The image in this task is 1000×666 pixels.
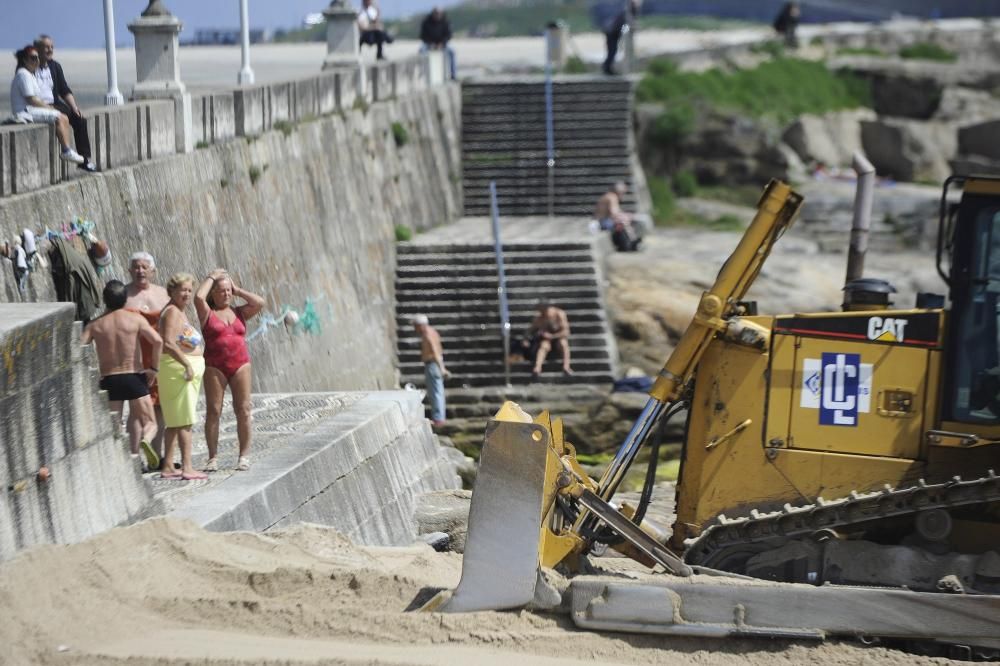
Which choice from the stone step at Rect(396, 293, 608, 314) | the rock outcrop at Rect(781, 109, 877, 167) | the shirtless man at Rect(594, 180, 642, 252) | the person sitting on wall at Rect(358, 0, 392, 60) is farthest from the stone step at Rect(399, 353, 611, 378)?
the rock outcrop at Rect(781, 109, 877, 167)

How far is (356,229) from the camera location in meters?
23.1

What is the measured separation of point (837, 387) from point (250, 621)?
3802mm

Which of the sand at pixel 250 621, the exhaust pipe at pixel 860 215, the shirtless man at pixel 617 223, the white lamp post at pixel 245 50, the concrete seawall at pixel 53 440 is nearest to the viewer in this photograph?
the sand at pixel 250 621

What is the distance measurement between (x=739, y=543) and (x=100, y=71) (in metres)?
17.7

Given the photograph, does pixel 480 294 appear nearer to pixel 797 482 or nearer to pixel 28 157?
pixel 28 157

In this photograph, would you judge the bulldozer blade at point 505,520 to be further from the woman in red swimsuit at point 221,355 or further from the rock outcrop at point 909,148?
the rock outcrop at point 909,148

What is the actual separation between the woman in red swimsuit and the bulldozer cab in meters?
5.01

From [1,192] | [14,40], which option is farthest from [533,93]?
[1,192]

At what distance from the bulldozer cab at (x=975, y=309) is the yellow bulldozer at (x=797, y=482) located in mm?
10

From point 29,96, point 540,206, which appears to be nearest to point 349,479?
point 29,96

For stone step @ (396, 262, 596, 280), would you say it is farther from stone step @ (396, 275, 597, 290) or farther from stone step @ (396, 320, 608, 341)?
stone step @ (396, 320, 608, 341)

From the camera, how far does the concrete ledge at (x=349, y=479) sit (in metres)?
10.7

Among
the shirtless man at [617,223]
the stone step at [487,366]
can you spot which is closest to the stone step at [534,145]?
the shirtless man at [617,223]

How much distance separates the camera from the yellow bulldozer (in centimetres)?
879
